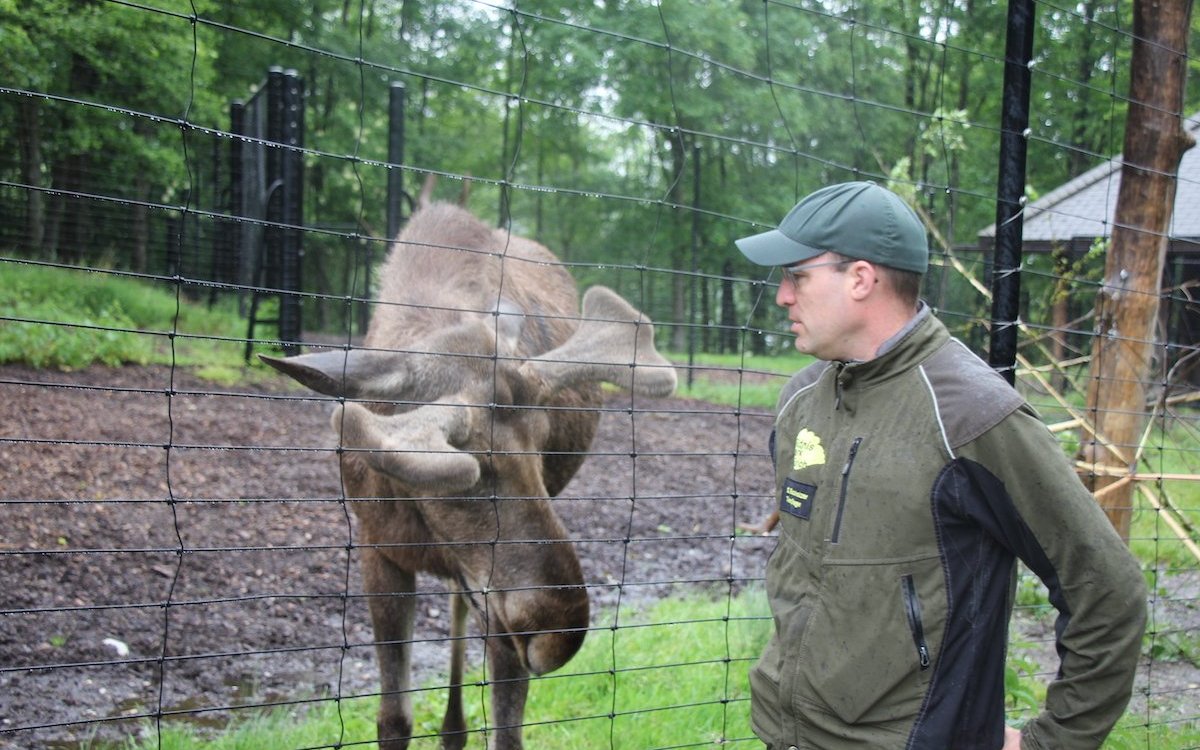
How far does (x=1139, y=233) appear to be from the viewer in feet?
16.5

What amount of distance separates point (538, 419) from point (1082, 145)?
25580 mm

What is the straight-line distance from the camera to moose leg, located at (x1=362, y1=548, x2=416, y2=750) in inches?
165

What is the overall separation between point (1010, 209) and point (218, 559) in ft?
16.8

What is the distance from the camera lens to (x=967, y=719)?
2148 mm

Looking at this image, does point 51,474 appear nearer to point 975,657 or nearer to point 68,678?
point 68,678

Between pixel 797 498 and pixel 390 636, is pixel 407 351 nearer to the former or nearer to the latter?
pixel 390 636

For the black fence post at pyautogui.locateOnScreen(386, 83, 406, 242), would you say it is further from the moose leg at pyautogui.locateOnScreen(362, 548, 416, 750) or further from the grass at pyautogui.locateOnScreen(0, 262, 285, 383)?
the moose leg at pyautogui.locateOnScreen(362, 548, 416, 750)

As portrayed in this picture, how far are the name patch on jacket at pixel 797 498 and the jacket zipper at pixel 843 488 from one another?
0.29 feet

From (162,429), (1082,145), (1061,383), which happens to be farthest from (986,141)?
(162,429)

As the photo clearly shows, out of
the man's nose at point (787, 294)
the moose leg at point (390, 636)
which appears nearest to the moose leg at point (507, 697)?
the moose leg at point (390, 636)

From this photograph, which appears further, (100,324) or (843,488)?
(100,324)

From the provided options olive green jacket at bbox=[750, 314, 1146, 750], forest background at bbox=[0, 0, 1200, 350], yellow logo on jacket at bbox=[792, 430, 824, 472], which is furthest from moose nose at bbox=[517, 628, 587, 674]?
forest background at bbox=[0, 0, 1200, 350]

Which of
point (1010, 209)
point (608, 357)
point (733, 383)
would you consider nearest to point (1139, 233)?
point (1010, 209)

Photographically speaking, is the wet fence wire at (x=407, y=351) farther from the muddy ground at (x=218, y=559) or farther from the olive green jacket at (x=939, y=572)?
the olive green jacket at (x=939, y=572)
